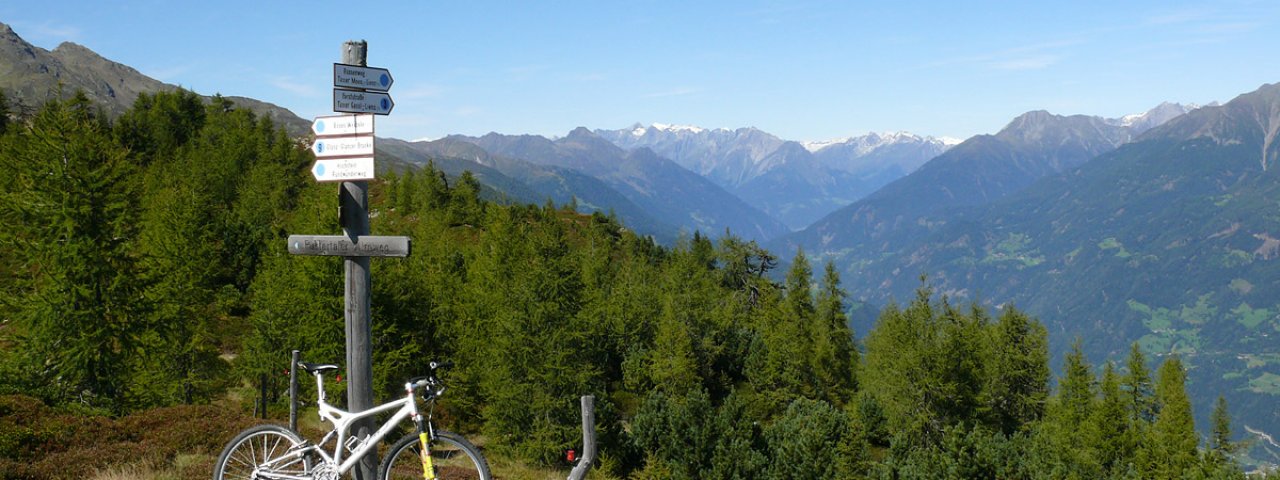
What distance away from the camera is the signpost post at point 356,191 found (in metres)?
8.88

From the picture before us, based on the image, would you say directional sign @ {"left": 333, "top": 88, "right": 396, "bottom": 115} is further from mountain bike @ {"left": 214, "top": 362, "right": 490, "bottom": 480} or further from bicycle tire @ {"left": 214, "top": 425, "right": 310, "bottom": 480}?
bicycle tire @ {"left": 214, "top": 425, "right": 310, "bottom": 480}

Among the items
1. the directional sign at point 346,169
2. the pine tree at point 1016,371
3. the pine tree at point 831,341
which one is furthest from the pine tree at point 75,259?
the pine tree at point 1016,371

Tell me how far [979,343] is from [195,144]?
91.0 metres

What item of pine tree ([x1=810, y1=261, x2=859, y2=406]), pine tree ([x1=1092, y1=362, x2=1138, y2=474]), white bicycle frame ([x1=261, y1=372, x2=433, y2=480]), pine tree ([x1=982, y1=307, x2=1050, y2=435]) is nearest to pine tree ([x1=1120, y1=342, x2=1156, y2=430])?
pine tree ([x1=1092, y1=362, x2=1138, y2=474])

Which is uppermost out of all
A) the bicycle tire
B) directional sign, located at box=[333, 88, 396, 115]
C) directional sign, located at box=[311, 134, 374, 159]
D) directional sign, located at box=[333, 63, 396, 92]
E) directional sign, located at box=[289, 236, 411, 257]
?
directional sign, located at box=[333, 63, 396, 92]

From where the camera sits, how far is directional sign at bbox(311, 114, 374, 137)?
8.87 metres

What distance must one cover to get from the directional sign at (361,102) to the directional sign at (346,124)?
0.11 m

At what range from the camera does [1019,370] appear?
6097cm

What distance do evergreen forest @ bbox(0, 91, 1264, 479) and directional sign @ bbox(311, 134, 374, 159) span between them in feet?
29.2

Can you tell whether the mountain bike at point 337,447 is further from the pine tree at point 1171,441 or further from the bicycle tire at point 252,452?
the pine tree at point 1171,441

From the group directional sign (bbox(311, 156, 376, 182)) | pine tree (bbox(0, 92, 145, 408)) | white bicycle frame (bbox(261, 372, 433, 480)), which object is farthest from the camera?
pine tree (bbox(0, 92, 145, 408))

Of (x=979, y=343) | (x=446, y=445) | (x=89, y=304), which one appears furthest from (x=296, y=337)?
(x=979, y=343)

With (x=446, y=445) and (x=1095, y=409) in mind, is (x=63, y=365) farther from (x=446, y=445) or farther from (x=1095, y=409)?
(x=1095, y=409)

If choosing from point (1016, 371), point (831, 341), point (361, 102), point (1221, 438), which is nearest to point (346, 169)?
point (361, 102)
